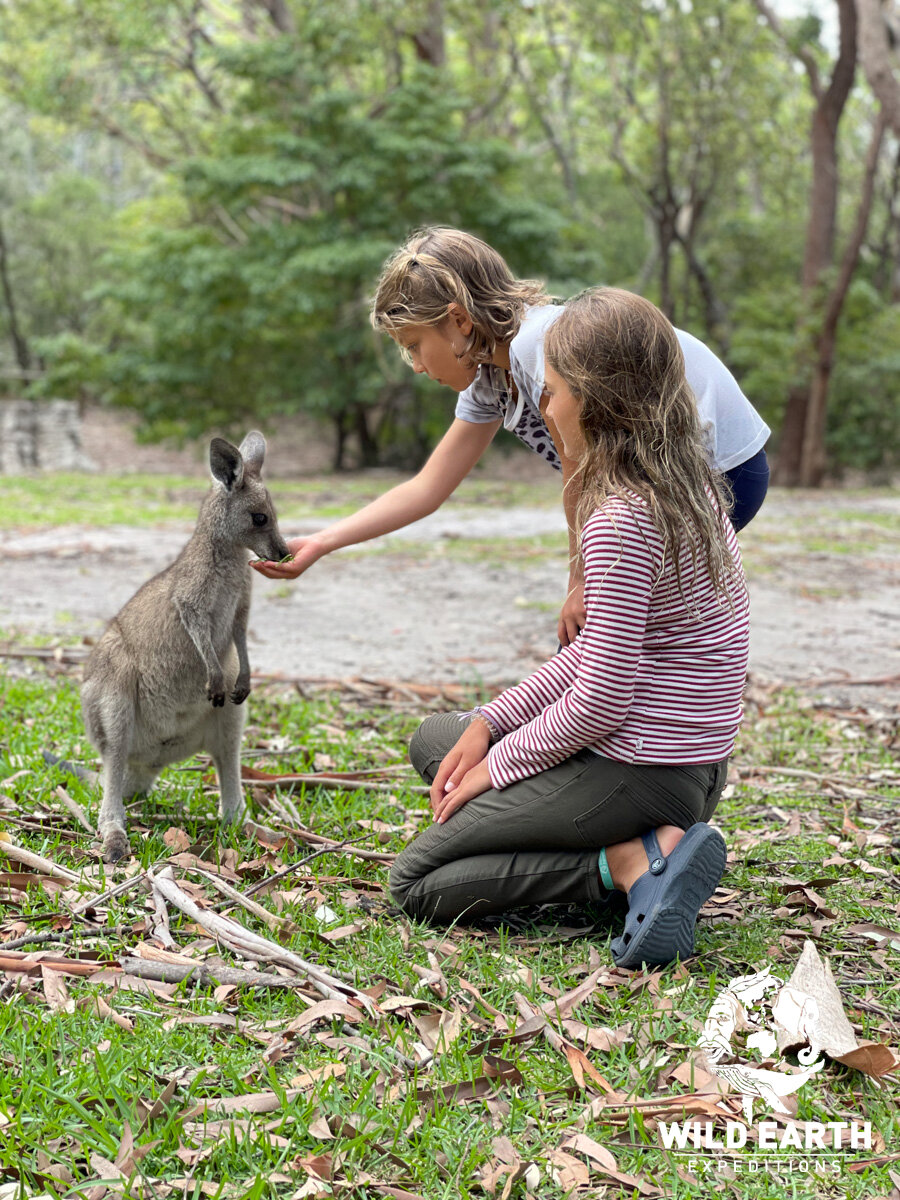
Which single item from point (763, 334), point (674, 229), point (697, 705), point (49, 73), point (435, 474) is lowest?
point (697, 705)

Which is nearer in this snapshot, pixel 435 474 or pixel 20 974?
pixel 20 974

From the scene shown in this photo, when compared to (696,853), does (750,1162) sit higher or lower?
lower

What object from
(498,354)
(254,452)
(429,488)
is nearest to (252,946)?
(254,452)

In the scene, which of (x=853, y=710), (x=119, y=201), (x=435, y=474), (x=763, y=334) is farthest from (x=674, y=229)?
(x=119, y=201)

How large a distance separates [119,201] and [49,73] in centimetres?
1571

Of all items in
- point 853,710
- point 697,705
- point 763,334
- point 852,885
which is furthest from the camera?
point 763,334

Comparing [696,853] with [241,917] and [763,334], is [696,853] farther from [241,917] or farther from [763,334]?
[763,334]

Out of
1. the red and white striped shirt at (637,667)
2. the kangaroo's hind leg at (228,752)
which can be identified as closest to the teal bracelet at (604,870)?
the red and white striped shirt at (637,667)

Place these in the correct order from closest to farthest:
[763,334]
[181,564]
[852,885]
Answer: [852,885], [181,564], [763,334]

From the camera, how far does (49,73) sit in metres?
16.5

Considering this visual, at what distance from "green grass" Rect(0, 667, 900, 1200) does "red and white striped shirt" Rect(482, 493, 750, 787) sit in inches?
17.4

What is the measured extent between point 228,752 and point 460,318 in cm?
129

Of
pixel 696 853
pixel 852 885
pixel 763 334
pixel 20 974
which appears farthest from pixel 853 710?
pixel 763 334

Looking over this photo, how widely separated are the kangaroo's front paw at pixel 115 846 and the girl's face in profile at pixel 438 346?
54.0 inches
